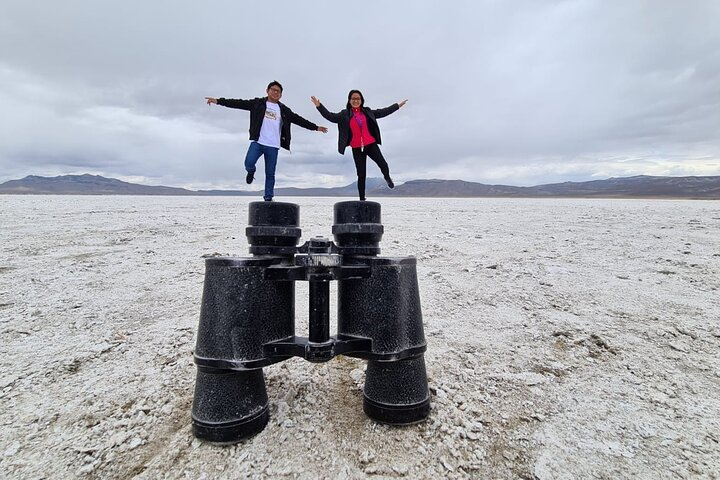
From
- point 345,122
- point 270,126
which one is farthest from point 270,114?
point 345,122

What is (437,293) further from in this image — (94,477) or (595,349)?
(94,477)

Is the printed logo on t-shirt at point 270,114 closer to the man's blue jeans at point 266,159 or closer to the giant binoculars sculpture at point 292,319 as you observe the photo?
the man's blue jeans at point 266,159

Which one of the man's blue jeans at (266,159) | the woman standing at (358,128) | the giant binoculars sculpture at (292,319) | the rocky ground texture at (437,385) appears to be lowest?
the rocky ground texture at (437,385)

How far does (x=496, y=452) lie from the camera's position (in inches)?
76.9

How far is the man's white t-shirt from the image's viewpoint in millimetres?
3471

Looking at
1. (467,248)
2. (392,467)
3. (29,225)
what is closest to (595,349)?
(392,467)

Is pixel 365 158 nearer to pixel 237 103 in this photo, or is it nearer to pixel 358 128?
pixel 358 128

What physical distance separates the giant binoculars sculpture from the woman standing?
59.2 inches

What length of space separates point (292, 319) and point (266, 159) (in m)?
1.93

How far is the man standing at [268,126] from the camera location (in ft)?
11.2

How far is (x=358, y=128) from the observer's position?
3.57 meters

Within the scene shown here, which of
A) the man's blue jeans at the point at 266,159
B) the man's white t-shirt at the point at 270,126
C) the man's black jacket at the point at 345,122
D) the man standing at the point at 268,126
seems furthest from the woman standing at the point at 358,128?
the man's blue jeans at the point at 266,159

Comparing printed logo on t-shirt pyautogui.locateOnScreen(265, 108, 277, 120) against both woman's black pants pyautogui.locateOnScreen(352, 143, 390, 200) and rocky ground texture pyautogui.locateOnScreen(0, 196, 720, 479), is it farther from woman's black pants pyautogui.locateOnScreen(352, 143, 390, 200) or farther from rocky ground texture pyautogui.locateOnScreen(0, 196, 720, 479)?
rocky ground texture pyautogui.locateOnScreen(0, 196, 720, 479)

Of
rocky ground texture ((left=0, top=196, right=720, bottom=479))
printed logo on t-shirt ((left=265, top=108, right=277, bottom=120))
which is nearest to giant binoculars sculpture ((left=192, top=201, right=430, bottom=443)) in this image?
rocky ground texture ((left=0, top=196, right=720, bottom=479))
